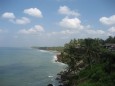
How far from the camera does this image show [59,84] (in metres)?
62.0

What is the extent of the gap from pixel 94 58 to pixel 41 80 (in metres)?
16.9

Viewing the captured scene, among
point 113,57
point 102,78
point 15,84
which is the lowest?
point 15,84

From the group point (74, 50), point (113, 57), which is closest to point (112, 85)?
point (113, 57)

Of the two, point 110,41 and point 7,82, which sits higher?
point 110,41

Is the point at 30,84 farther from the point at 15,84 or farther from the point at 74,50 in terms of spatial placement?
the point at 74,50

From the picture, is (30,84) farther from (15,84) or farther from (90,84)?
(90,84)

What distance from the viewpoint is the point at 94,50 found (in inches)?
2803

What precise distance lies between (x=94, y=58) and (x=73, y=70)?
716cm

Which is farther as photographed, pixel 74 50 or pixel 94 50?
pixel 74 50

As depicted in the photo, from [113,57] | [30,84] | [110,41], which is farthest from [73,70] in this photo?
[110,41]

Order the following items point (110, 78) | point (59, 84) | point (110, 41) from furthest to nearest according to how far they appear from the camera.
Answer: point (110, 41) → point (59, 84) → point (110, 78)

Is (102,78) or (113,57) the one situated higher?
(113,57)

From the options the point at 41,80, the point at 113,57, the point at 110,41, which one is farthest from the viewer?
the point at 110,41

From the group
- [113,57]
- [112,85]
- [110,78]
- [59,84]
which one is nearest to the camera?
[112,85]
